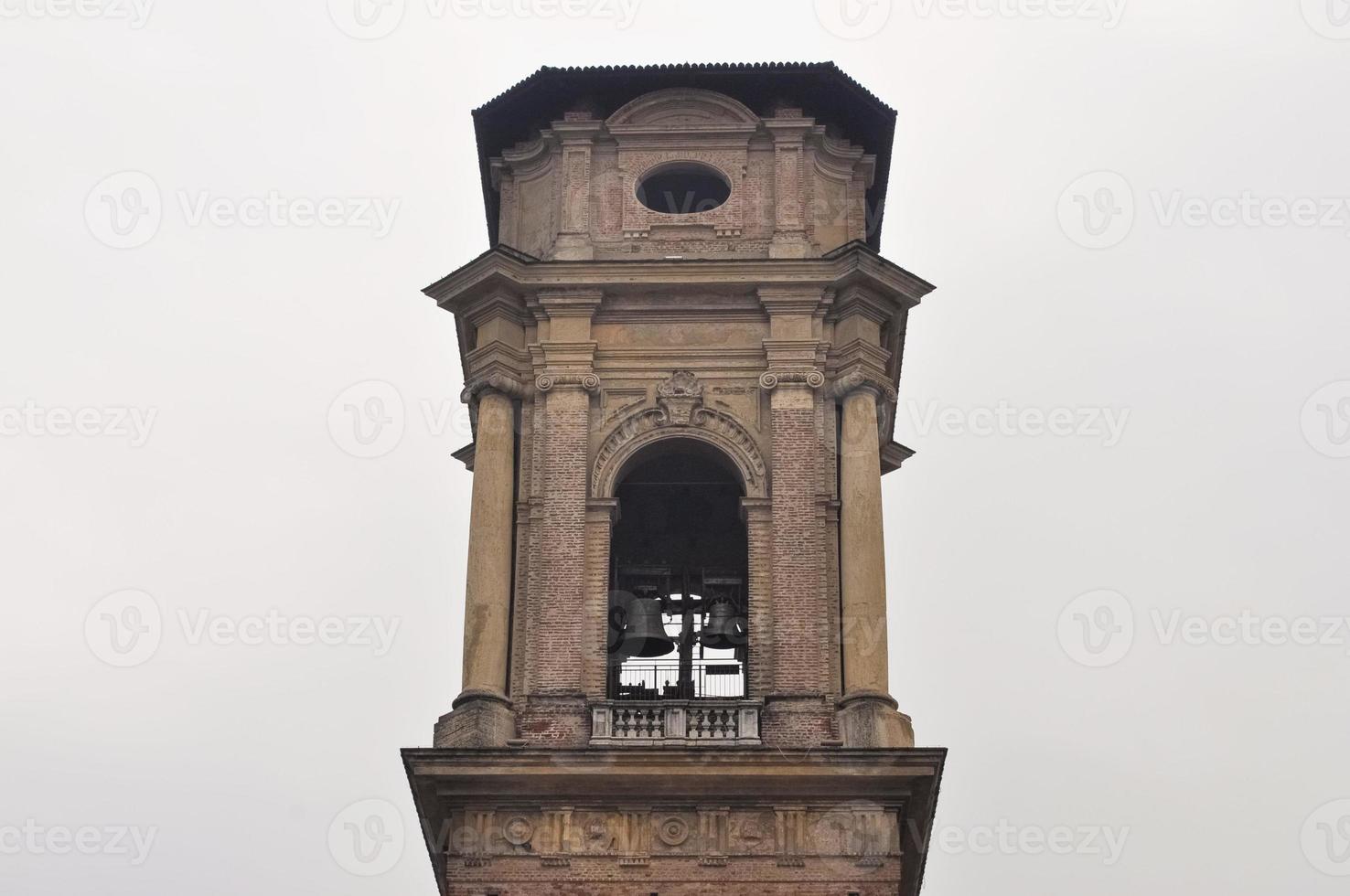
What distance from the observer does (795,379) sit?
38.3m

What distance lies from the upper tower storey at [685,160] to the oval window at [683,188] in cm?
3

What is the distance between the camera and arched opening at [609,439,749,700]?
38375 mm

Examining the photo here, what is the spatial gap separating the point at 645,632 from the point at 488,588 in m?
2.67

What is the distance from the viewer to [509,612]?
1443 inches

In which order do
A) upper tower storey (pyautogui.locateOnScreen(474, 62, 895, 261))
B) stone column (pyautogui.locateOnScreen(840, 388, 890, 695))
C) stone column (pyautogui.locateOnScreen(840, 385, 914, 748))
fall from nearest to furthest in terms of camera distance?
stone column (pyautogui.locateOnScreen(840, 385, 914, 748)) < stone column (pyautogui.locateOnScreen(840, 388, 890, 695)) < upper tower storey (pyautogui.locateOnScreen(474, 62, 895, 261))

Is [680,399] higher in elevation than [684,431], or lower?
higher

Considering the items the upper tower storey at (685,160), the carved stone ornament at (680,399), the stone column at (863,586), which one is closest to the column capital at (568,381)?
the carved stone ornament at (680,399)

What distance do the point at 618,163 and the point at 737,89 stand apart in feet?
7.28

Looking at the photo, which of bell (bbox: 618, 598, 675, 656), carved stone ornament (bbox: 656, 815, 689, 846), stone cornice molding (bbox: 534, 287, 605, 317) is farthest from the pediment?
carved stone ornament (bbox: 656, 815, 689, 846)

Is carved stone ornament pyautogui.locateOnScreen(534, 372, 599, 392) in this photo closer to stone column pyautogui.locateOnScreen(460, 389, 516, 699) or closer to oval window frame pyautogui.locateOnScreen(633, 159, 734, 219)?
stone column pyautogui.locateOnScreen(460, 389, 516, 699)

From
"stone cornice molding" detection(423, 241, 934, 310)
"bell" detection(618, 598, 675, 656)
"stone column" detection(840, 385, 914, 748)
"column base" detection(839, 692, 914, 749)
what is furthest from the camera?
"stone cornice molding" detection(423, 241, 934, 310)

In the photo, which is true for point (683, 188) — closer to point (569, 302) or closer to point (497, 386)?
point (569, 302)

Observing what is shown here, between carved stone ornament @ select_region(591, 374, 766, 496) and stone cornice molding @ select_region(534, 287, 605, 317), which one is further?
stone cornice molding @ select_region(534, 287, 605, 317)

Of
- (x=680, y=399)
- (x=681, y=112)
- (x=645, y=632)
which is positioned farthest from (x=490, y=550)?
(x=681, y=112)
